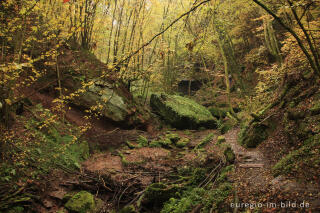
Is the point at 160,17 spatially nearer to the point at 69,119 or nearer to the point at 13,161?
the point at 69,119

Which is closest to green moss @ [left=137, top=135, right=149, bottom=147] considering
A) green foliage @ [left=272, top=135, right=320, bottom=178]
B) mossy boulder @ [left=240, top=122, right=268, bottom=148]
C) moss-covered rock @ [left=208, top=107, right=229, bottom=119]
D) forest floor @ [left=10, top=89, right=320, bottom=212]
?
forest floor @ [left=10, top=89, right=320, bottom=212]

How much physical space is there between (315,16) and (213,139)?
652 cm

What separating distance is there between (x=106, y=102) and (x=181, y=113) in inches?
215

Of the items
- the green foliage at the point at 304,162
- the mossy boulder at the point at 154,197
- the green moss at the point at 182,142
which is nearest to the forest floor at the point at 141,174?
the green foliage at the point at 304,162

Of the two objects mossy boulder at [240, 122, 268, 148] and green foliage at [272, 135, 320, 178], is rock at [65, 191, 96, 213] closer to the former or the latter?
green foliage at [272, 135, 320, 178]

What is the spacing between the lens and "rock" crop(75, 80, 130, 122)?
9.27 metres

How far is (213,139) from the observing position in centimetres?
988

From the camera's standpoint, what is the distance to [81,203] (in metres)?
4.78

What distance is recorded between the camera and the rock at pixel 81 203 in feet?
15.4

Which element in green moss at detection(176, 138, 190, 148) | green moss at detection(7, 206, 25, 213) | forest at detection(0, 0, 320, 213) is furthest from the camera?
green moss at detection(176, 138, 190, 148)

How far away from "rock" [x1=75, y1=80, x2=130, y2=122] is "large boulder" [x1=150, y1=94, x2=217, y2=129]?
327cm

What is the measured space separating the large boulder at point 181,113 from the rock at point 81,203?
27.6 ft

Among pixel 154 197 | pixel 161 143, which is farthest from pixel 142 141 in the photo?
pixel 154 197

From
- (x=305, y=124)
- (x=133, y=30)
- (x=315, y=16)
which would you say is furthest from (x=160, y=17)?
(x=305, y=124)
